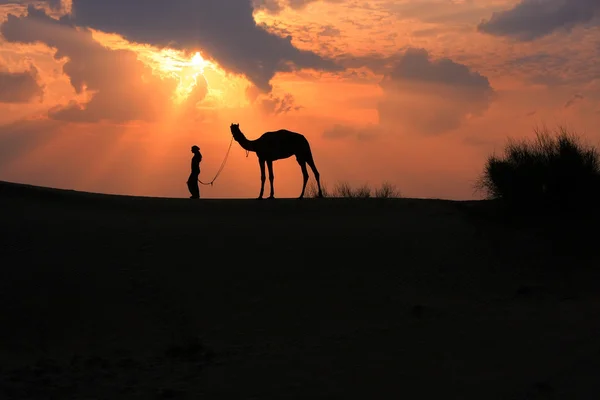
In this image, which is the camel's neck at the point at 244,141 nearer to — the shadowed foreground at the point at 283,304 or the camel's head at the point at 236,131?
the camel's head at the point at 236,131

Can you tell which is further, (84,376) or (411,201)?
(411,201)

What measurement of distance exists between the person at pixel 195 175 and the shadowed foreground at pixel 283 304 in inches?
123

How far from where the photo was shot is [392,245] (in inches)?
611

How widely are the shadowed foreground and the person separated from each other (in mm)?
3132

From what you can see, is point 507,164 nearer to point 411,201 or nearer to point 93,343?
point 411,201

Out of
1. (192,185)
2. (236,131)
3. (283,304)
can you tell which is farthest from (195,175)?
(283,304)

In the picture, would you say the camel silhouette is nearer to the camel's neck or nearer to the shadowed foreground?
the camel's neck

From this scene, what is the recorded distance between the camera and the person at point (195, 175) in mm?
21312

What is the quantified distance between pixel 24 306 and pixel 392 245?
7.79 m

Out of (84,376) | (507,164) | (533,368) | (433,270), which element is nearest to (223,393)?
(84,376)

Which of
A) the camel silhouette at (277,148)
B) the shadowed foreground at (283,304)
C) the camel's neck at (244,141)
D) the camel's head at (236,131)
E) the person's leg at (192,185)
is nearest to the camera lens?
the shadowed foreground at (283,304)

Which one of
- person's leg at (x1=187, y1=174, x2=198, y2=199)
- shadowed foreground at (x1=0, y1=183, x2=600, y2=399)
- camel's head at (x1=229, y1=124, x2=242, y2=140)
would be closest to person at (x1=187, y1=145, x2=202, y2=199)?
person's leg at (x1=187, y1=174, x2=198, y2=199)

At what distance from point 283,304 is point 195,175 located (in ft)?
32.3

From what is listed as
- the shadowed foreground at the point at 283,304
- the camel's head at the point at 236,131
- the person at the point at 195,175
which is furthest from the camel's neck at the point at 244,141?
the shadowed foreground at the point at 283,304
